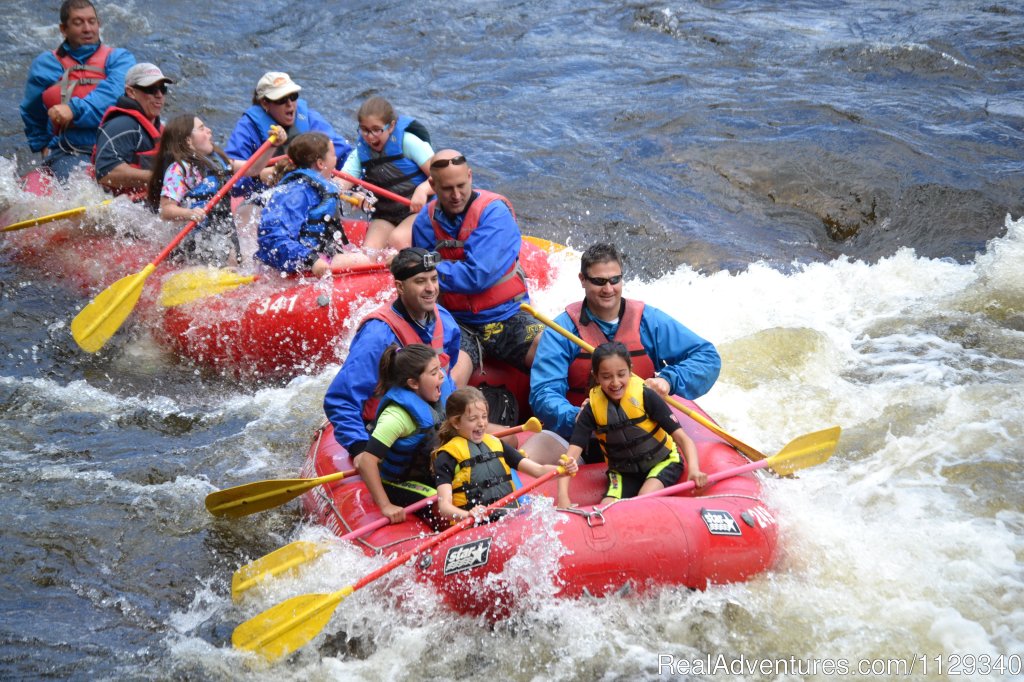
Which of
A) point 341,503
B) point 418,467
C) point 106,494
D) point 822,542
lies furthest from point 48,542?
point 822,542

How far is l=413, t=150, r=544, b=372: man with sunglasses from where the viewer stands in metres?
5.50

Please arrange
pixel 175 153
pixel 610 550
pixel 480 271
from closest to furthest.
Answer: pixel 610 550
pixel 480 271
pixel 175 153

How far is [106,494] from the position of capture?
5477 millimetres

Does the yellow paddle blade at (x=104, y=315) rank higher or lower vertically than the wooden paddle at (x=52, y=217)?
lower

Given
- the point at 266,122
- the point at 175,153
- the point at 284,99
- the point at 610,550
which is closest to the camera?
the point at 610,550

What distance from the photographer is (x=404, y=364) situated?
14.6 ft

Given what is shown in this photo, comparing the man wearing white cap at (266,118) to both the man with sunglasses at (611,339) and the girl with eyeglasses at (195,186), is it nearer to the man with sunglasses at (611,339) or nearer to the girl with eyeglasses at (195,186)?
the girl with eyeglasses at (195,186)

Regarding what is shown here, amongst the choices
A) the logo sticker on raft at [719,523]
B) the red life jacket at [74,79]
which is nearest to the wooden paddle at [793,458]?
the logo sticker on raft at [719,523]

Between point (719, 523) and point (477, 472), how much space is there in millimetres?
956

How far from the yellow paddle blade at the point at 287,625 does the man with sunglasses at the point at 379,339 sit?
0.67 meters

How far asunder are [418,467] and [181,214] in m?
2.84

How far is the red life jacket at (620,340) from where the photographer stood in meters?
4.92

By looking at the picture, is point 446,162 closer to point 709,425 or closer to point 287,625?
point 709,425

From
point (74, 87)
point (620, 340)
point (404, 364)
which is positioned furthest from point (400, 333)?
point (74, 87)
